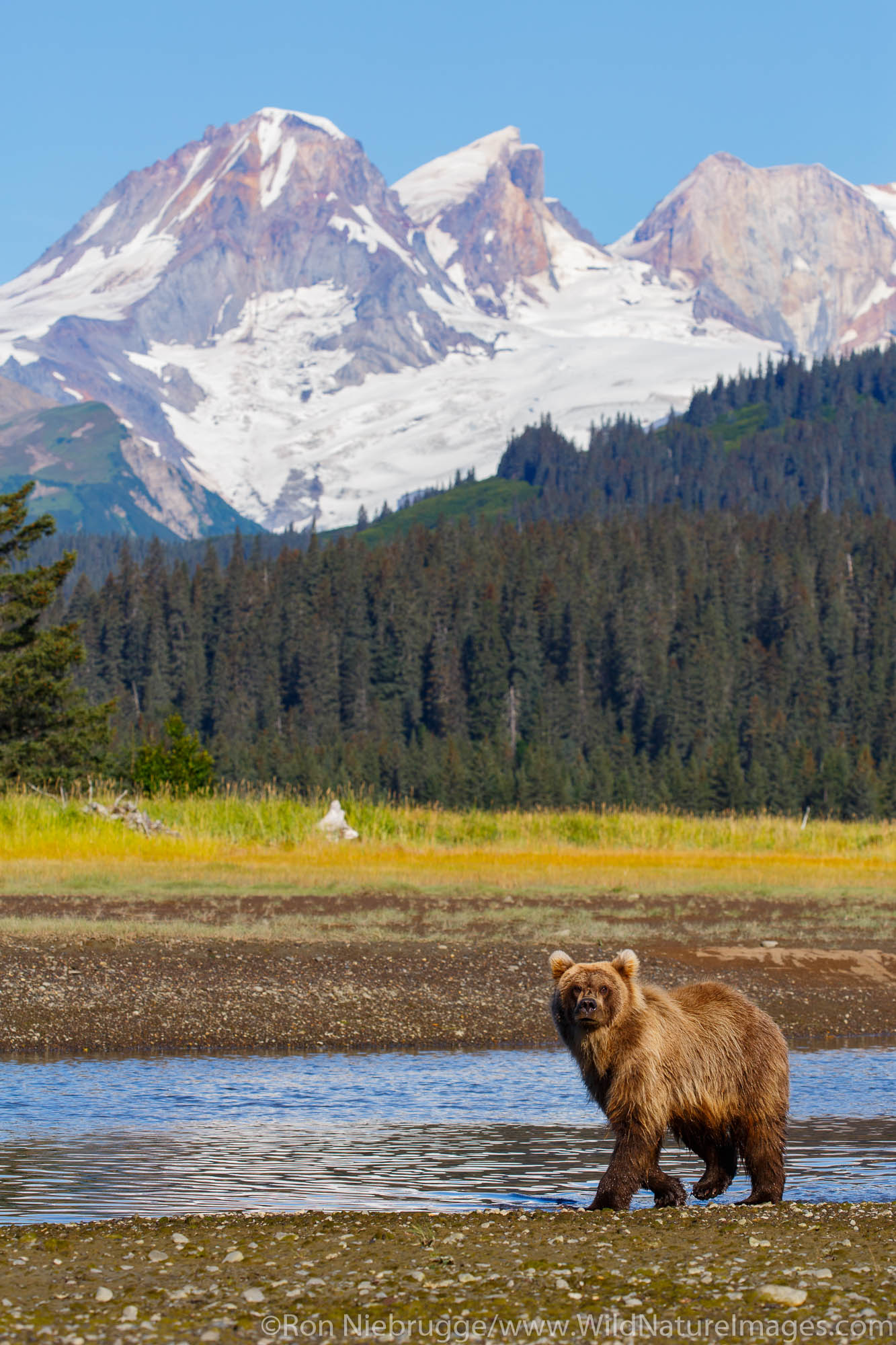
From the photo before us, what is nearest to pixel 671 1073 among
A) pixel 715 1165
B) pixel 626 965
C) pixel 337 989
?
pixel 626 965

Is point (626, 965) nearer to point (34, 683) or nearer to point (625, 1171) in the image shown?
point (625, 1171)

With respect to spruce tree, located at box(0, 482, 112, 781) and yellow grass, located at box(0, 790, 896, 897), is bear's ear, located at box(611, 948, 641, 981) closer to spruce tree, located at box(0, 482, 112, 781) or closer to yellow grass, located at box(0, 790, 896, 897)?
yellow grass, located at box(0, 790, 896, 897)

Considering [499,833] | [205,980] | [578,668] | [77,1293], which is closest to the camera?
[77,1293]

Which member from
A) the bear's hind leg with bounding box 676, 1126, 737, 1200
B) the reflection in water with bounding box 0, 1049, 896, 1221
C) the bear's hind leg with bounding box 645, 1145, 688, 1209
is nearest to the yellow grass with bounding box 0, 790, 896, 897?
the reflection in water with bounding box 0, 1049, 896, 1221

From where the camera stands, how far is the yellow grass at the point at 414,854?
30797mm

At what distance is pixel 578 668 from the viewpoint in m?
190

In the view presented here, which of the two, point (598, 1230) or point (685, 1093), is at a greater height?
point (685, 1093)

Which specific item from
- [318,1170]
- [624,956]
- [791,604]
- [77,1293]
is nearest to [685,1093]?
[624,956]

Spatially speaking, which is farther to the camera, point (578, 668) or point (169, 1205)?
point (578, 668)

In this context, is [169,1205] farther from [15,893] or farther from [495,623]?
[495,623]

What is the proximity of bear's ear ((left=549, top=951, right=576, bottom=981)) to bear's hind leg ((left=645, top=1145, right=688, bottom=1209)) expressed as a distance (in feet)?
4.31

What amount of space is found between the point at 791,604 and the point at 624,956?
195 m

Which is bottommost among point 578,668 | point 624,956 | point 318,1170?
point 318,1170

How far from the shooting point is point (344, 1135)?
42.0ft
